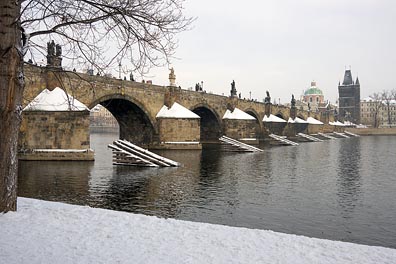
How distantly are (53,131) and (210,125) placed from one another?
25936 mm

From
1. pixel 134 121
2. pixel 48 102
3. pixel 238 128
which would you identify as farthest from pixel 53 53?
pixel 238 128

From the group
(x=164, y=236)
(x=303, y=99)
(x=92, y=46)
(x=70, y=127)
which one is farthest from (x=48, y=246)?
(x=303, y=99)

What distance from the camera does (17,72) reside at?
6.96m

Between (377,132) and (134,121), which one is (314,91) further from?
(134,121)

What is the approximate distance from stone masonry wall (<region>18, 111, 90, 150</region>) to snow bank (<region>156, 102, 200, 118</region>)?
463 inches

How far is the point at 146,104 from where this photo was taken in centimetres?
3250

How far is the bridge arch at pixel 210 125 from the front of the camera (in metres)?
44.5

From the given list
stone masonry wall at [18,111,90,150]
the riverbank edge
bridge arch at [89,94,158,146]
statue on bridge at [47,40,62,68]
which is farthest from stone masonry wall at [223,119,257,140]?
the riverbank edge

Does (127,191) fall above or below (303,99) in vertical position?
below

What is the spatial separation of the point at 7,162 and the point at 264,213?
244 inches

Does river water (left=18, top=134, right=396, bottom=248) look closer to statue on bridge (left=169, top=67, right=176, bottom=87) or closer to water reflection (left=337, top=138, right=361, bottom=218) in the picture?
water reflection (left=337, top=138, right=361, bottom=218)

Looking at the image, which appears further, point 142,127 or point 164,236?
point 142,127

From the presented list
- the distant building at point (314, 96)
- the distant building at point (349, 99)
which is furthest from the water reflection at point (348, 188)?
the distant building at point (314, 96)

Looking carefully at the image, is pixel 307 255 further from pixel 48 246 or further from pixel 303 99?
pixel 303 99
